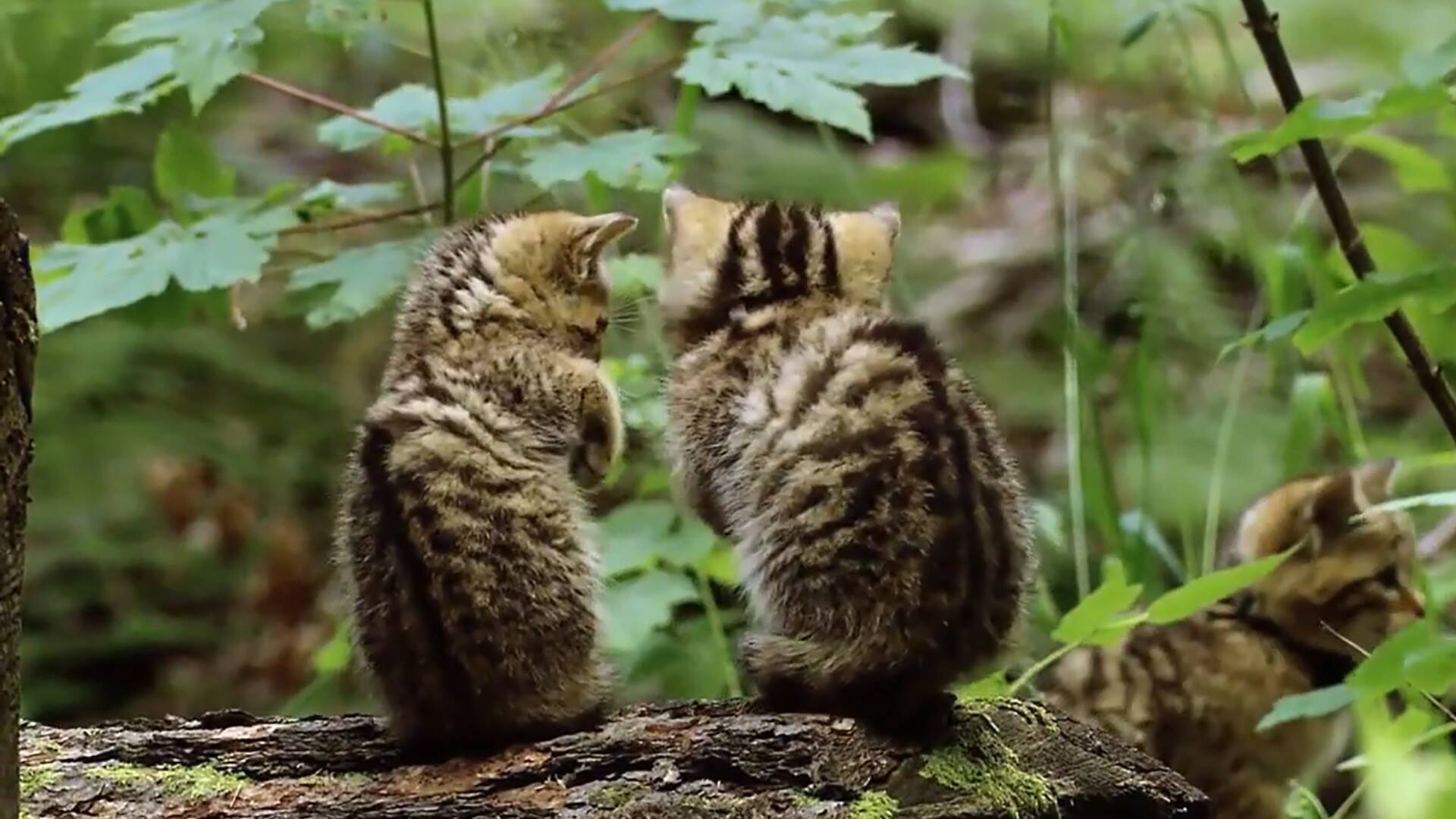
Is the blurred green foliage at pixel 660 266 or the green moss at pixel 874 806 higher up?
the blurred green foliage at pixel 660 266

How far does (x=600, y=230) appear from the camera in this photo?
6.72 ft

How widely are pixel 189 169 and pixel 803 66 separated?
1.10 metres

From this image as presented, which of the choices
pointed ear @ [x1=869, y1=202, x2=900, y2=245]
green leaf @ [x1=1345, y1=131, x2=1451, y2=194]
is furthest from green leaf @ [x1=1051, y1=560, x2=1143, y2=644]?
green leaf @ [x1=1345, y1=131, x2=1451, y2=194]

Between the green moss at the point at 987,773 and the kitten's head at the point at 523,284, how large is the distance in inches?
25.3

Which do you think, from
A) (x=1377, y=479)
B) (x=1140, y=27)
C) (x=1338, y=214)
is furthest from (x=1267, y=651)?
(x=1140, y=27)

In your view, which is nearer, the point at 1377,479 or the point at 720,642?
the point at 720,642

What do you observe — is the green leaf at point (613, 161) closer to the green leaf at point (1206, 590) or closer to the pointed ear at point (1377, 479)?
the green leaf at point (1206, 590)

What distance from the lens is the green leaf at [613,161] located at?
2400 mm

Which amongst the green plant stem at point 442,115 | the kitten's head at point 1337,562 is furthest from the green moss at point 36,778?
the kitten's head at point 1337,562

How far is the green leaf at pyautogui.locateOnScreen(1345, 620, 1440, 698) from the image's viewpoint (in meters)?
1.80

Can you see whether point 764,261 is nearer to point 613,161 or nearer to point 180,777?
point 613,161

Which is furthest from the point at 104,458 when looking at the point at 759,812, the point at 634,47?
the point at 759,812

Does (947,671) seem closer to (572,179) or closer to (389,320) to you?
(572,179)

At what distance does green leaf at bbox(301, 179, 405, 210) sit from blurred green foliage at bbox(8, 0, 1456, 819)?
0.04 feet
